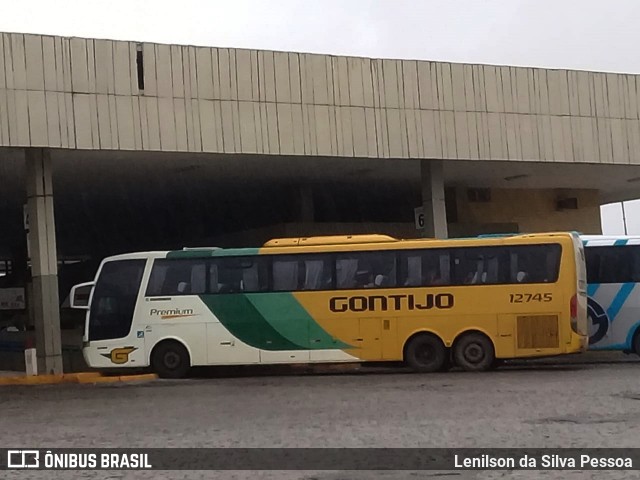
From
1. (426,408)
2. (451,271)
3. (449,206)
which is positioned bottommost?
(426,408)

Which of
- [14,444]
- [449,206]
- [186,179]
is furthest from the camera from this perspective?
[449,206]

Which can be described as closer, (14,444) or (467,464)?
(467,464)

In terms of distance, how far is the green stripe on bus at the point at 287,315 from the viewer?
21094 millimetres

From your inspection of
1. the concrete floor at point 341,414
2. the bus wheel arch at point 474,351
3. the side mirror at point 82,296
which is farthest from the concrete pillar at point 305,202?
the concrete floor at point 341,414

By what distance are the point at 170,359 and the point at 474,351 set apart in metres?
6.24

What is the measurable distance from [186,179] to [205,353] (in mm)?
7938

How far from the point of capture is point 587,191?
34.8 m

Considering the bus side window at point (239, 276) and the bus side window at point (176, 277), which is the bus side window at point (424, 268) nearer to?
the bus side window at point (239, 276)

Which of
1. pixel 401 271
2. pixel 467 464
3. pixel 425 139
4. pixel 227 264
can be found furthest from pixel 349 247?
pixel 467 464

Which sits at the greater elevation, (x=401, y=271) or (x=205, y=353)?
(x=401, y=271)

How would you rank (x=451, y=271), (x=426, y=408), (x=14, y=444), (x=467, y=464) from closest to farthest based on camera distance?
(x=467, y=464) < (x=14, y=444) < (x=426, y=408) < (x=451, y=271)

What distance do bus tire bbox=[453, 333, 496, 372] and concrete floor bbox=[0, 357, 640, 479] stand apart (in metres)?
0.88

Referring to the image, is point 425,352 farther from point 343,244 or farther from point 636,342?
point 636,342

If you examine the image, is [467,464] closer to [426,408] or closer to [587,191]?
[426,408]
